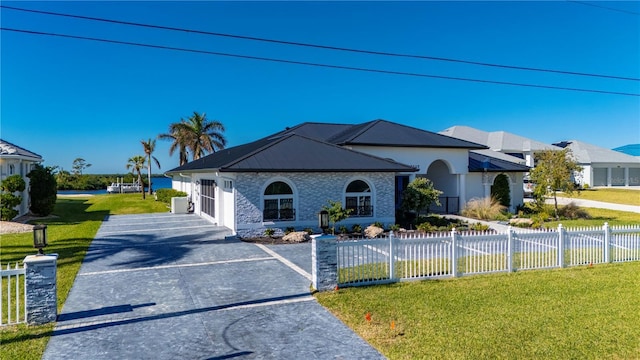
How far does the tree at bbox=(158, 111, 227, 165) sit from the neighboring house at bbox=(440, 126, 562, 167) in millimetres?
25132

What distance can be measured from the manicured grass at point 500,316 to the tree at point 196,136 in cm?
3793

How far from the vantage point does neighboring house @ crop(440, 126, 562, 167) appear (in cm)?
3972

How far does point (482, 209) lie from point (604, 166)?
33442mm

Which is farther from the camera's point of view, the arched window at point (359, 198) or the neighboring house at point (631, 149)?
the neighboring house at point (631, 149)

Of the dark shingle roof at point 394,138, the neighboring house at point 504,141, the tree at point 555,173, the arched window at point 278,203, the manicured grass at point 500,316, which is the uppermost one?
the neighboring house at point 504,141

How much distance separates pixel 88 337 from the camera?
6172 millimetres

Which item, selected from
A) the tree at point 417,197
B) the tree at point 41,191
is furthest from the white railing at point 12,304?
the tree at point 41,191

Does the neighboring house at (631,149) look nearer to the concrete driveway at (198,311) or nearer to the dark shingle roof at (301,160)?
the dark shingle roof at (301,160)

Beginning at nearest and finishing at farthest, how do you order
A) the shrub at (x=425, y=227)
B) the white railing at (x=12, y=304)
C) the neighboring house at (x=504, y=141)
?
the white railing at (x=12, y=304) < the shrub at (x=425, y=227) < the neighboring house at (x=504, y=141)

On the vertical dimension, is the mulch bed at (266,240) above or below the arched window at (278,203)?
below

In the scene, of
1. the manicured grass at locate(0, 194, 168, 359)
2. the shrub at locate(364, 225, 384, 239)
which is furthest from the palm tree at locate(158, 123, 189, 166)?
the shrub at locate(364, 225, 384, 239)

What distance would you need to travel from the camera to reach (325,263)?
28.1 feet

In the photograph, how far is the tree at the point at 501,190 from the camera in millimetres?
24391

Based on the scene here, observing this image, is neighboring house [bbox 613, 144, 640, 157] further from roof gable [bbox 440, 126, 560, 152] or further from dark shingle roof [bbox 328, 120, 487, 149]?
dark shingle roof [bbox 328, 120, 487, 149]
